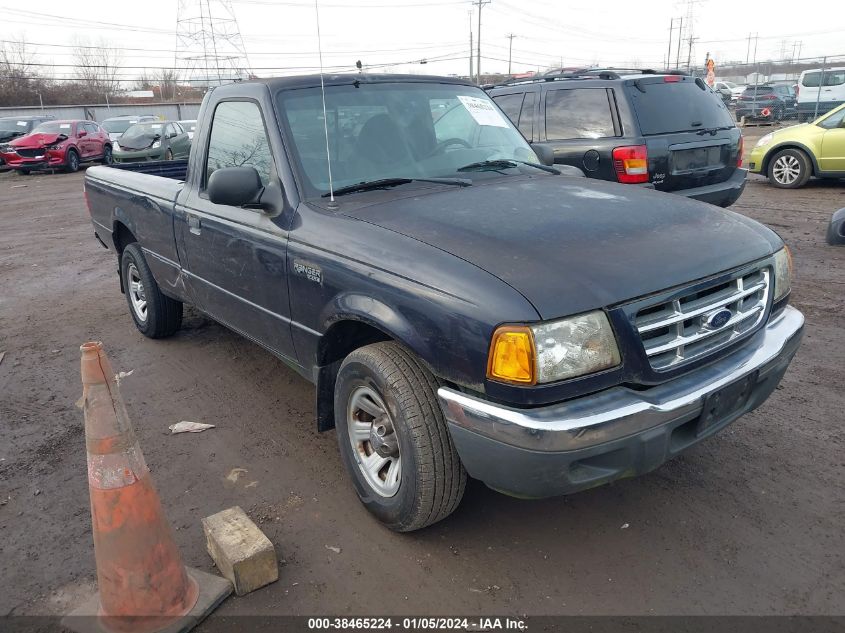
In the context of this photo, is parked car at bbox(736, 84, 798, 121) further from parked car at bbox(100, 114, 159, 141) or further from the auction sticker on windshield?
the auction sticker on windshield

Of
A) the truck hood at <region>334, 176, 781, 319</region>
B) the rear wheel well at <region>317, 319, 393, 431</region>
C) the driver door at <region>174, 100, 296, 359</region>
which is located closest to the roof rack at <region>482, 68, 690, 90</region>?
the driver door at <region>174, 100, 296, 359</region>

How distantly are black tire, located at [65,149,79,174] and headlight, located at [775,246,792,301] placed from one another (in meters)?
22.1

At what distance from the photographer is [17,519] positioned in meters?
3.25

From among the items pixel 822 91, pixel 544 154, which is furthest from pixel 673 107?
pixel 822 91

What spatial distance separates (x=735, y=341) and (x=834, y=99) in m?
26.0

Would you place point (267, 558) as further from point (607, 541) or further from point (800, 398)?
point (800, 398)

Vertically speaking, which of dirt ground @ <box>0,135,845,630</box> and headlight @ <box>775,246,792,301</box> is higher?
headlight @ <box>775,246,792,301</box>

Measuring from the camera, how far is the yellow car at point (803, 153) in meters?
11.2

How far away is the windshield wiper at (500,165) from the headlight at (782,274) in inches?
51.1

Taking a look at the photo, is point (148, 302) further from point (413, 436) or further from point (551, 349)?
point (551, 349)

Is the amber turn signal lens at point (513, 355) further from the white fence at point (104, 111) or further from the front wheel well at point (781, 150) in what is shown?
the white fence at point (104, 111)

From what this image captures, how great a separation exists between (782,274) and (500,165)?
1.58 m

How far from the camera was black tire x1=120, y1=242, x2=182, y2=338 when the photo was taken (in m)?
5.27

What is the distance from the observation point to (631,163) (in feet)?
22.7
